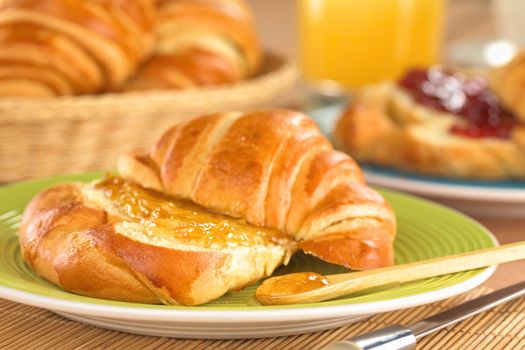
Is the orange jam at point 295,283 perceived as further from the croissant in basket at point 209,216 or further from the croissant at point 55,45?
the croissant at point 55,45

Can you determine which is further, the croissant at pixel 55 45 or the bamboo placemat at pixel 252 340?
the croissant at pixel 55 45

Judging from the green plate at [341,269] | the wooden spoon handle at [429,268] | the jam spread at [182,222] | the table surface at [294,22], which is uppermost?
the jam spread at [182,222]

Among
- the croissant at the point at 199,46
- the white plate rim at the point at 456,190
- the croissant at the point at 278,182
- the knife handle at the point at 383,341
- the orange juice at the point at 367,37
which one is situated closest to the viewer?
the knife handle at the point at 383,341

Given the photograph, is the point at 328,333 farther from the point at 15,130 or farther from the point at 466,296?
the point at 15,130

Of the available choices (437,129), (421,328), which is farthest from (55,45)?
(421,328)

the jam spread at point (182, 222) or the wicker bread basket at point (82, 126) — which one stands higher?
the jam spread at point (182, 222)

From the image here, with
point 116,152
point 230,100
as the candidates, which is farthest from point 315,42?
point 116,152

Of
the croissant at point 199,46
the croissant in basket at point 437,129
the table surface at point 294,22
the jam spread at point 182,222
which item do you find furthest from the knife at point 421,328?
the table surface at point 294,22

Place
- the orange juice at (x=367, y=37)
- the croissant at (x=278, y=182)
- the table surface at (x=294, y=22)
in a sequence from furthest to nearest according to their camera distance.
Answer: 1. the table surface at (x=294, y=22)
2. the orange juice at (x=367, y=37)
3. the croissant at (x=278, y=182)

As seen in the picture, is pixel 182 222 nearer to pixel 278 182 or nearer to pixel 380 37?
pixel 278 182
